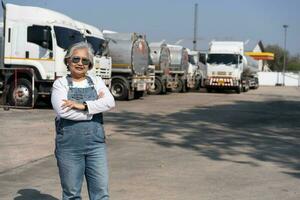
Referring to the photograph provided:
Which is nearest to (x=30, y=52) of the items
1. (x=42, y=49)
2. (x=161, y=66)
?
(x=42, y=49)

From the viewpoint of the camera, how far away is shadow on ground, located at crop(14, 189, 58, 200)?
6.86 meters

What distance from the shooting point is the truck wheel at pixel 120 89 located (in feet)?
83.4

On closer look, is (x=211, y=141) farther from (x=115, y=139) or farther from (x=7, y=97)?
(x=7, y=97)

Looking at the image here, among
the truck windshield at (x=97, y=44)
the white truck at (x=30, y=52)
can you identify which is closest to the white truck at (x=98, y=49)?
the truck windshield at (x=97, y=44)

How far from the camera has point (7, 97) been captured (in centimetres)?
1939

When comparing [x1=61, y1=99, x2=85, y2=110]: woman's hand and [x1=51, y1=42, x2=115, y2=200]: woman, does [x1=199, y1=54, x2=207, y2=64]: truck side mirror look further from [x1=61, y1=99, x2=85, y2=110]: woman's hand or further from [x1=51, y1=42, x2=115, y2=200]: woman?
[x1=61, y1=99, x2=85, y2=110]: woman's hand

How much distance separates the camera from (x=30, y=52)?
1897 centimetres

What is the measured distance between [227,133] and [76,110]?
949 centimetres

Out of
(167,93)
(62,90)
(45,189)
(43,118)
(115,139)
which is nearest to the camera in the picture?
(62,90)

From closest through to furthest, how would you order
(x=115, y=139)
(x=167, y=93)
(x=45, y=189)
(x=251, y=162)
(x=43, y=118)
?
(x=45, y=189) < (x=251, y=162) < (x=115, y=139) < (x=43, y=118) < (x=167, y=93)

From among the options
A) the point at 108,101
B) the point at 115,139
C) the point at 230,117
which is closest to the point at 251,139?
the point at 115,139

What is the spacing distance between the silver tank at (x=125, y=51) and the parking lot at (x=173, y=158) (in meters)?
8.62

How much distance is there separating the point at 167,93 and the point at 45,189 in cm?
2731

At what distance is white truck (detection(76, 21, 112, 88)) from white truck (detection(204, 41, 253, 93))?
50.6ft
